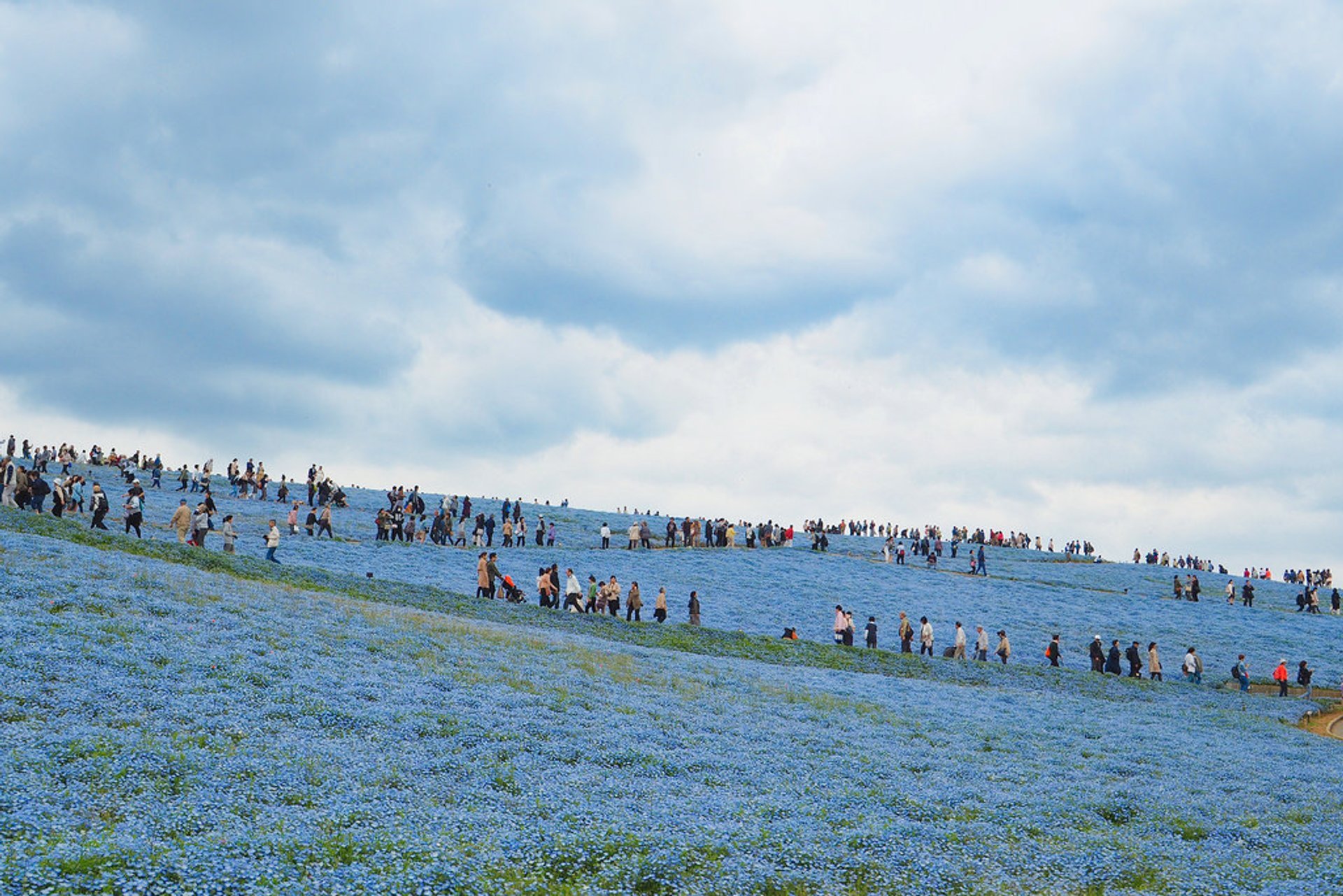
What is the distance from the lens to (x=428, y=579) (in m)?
46.2

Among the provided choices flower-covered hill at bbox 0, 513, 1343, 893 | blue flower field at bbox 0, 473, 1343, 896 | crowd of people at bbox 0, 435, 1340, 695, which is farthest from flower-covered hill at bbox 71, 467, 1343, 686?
flower-covered hill at bbox 0, 513, 1343, 893

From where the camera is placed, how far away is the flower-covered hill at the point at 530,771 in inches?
505

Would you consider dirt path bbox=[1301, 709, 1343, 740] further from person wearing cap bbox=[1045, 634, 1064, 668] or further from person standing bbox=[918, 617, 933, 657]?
person standing bbox=[918, 617, 933, 657]

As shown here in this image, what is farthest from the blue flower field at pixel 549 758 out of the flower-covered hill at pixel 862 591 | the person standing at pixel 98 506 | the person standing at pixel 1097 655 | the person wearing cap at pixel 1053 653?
the flower-covered hill at pixel 862 591

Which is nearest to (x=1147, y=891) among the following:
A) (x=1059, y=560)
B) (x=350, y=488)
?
(x=1059, y=560)

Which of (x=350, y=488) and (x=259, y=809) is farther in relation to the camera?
(x=350, y=488)

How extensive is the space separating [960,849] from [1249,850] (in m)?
5.26

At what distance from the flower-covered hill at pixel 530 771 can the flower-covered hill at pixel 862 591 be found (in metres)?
17.1

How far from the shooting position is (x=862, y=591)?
5772cm

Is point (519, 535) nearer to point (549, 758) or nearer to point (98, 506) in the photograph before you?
point (98, 506)

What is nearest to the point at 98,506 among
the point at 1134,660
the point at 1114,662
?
the point at 1114,662

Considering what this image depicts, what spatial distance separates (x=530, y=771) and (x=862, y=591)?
42676 mm

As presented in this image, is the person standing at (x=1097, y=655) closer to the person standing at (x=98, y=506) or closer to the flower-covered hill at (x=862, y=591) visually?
the flower-covered hill at (x=862, y=591)

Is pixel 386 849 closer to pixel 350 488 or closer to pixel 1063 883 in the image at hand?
pixel 1063 883
